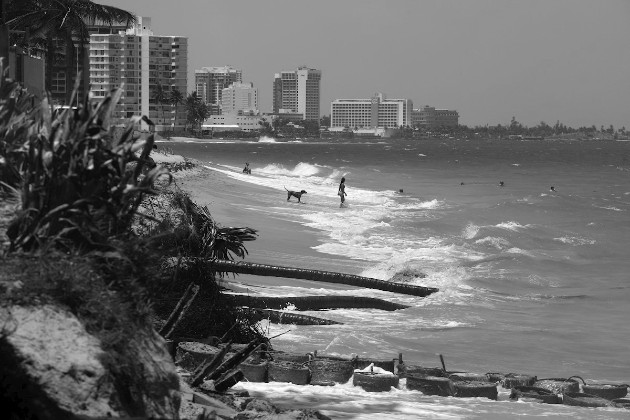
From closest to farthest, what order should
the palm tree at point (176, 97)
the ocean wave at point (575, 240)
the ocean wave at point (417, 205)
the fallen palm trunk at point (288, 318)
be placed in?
the fallen palm trunk at point (288, 318)
the ocean wave at point (575, 240)
the ocean wave at point (417, 205)
the palm tree at point (176, 97)

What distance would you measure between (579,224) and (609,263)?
1344 centimetres

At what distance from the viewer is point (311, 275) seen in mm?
12484

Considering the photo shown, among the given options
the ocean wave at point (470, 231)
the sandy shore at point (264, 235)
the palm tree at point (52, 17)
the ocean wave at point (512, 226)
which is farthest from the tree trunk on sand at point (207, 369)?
the ocean wave at point (512, 226)

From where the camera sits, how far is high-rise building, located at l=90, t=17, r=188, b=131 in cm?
14512

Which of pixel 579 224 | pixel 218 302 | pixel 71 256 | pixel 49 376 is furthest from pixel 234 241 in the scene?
pixel 579 224

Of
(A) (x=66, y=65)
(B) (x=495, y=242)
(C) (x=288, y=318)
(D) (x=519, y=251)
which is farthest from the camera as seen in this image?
(A) (x=66, y=65)

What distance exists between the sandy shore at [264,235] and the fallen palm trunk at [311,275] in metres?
2.05

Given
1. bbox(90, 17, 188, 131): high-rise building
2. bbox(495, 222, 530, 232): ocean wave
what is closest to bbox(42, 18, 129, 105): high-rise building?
bbox(495, 222, 530, 232): ocean wave

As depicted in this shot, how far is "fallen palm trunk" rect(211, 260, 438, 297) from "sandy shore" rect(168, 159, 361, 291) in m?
2.05

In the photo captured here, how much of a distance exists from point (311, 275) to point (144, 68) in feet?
487

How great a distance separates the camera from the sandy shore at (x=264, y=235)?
62.1 ft

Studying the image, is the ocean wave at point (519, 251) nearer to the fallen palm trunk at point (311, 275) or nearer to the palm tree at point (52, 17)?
the palm tree at point (52, 17)

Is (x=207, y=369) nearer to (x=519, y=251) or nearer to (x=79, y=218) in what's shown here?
(x=79, y=218)

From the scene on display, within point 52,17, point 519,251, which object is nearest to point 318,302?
point 519,251
